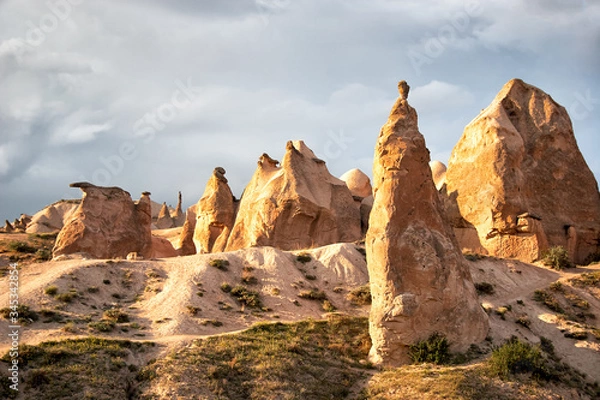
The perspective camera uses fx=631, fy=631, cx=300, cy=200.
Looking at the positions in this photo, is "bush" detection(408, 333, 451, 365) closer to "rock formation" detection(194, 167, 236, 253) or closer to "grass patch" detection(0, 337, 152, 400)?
"grass patch" detection(0, 337, 152, 400)

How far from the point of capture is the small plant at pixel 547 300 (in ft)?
114

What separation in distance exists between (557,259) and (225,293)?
2102 centimetres

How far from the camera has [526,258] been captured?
41.1 metres

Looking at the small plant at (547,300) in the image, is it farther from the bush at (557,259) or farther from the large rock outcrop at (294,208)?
the large rock outcrop at (294,208)

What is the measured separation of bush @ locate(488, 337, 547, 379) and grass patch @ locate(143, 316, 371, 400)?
5.50m

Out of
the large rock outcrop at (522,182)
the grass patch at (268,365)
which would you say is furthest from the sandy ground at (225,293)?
the large rock outcrop at (522,182)

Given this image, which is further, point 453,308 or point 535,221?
point 535,221

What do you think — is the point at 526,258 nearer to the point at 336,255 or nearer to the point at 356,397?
the point at 336,255

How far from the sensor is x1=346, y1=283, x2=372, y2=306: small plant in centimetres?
3466

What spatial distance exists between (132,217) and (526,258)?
27.6 m

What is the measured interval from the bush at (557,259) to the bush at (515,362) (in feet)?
52.5

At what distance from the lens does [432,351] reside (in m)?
26.0

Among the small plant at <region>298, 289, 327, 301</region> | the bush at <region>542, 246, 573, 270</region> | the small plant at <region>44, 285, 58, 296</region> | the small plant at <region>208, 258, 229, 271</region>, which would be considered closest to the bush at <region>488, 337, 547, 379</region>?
the small plant at <region>298, 289, 327, 301</region>

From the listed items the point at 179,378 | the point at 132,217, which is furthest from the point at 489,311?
the point at 132,217
